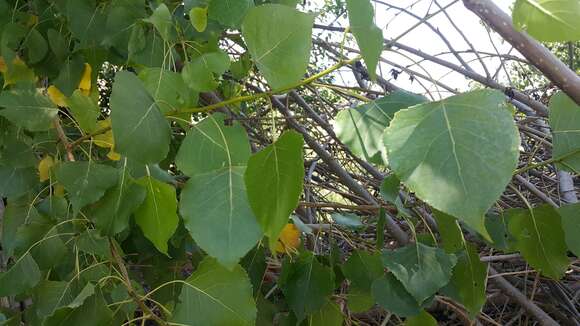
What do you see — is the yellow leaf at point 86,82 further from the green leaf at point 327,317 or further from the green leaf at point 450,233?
the green leaf at point 450,233

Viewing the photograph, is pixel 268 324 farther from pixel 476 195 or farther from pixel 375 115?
pixel 476 195

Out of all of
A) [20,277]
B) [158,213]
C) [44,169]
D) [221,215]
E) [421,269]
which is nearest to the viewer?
[221,215]

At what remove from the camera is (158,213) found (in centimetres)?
63

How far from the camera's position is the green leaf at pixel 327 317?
88 cm

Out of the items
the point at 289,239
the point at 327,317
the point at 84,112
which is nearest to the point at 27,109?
the point at 84,112

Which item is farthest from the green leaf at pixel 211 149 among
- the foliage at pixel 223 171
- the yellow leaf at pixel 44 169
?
the yellow leaf at pixel 44 169

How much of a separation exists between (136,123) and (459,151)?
0.29 meters

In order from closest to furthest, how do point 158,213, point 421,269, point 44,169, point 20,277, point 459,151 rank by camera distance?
point 459,151 → point 158,213 → point 421,269 → point 20,277 → point 44,169

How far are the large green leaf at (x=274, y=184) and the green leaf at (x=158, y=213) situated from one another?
0.17m

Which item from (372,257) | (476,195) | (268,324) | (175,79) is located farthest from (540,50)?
(268,324)

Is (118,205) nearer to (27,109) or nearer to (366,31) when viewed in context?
(27,109)

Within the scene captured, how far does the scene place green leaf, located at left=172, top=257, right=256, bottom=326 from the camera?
2.03ft

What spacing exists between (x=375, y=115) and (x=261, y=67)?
131 millimetres

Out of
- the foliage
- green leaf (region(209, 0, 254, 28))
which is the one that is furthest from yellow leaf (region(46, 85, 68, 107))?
green leaf (region(209, 0, 254, 28))
